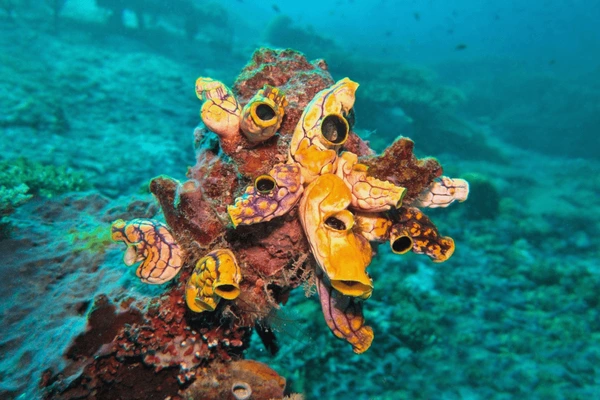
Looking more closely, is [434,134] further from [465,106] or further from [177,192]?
[177,192]

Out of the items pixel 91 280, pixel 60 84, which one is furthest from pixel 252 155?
pixel 60 84

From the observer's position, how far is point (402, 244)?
2.29 m

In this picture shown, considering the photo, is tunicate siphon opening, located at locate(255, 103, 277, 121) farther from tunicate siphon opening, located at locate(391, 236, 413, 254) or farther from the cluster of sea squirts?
tunicate siphon opening, located at locate(391, 236, 413, 254)

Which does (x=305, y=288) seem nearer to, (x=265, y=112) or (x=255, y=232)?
(x=255, y=232)

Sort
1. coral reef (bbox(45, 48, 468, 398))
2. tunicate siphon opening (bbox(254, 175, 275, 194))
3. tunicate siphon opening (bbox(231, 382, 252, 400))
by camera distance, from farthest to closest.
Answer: tunicate siphon opening (bbox(231, 382, 252, 400)) → coral reef (bbox(45, 48, 468, 398)) → tunicate siphon opening (bbox(254, 175, 275, 194))

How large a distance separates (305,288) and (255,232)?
0.70m

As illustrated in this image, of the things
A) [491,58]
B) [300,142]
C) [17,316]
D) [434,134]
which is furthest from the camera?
[491,58]

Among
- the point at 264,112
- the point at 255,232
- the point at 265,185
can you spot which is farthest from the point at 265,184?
the point at 255,232

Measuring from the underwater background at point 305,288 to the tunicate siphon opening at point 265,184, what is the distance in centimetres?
119

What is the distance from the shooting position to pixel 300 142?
221 cm

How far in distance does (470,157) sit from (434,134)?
104 inches

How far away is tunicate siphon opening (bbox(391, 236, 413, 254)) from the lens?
7.43 feet

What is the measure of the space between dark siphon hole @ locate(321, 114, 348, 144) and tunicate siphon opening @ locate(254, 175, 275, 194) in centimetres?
49

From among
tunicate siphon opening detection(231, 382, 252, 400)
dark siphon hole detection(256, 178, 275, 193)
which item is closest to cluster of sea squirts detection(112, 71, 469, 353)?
dark siphon hole detection(256, 178, 275, 193)
